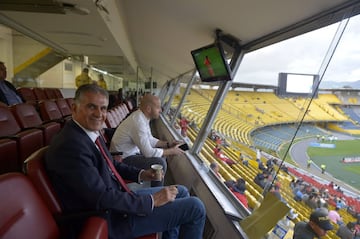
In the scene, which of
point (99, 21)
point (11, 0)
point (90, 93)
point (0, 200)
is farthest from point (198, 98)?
point (0, 200)

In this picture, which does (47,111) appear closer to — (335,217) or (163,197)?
(163,197)

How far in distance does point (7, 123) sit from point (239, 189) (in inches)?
79.0

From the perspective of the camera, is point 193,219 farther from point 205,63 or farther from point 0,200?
point 205,63

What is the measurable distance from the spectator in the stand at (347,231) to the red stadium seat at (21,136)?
185cm

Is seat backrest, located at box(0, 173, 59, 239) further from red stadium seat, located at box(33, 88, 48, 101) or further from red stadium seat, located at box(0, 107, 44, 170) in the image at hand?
red stadium seat, located at box(33, 88, 48, 101)

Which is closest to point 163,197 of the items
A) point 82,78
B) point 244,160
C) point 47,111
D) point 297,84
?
point 297,84

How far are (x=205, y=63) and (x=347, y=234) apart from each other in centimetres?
182

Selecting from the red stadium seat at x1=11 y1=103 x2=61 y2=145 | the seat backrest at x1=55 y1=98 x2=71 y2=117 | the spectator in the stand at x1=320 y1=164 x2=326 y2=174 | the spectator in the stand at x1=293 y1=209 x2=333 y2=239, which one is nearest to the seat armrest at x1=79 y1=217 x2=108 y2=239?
the red stadium seat at x1=11 y1=103 x2=61 y2=145

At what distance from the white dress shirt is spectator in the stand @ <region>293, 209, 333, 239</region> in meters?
1.25

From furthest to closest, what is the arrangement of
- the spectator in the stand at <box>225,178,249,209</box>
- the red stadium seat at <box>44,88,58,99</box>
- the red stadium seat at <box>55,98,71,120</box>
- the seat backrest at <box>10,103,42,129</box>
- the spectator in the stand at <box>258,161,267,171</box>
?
the red stadium seat at <box>44,88,58,99</box>
the red stadium seat at <box>55,98,71,120</box>
the spectator in the stand at <box>258,161,267,171</box>
the seat backrest at <box>10,103,42,129</box>
the spectator in the stand at <box>225,178,249,209</box>

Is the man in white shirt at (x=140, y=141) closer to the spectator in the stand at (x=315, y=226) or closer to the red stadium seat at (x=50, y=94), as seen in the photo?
the spectator in the stand at (x=315, y=226)

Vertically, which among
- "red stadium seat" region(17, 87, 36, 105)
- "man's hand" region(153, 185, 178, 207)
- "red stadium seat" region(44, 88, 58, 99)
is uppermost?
"man's hand" region(153, 185, 178, 207)

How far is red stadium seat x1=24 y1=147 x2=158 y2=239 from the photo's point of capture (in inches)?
40.6

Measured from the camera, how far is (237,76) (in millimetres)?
2682
